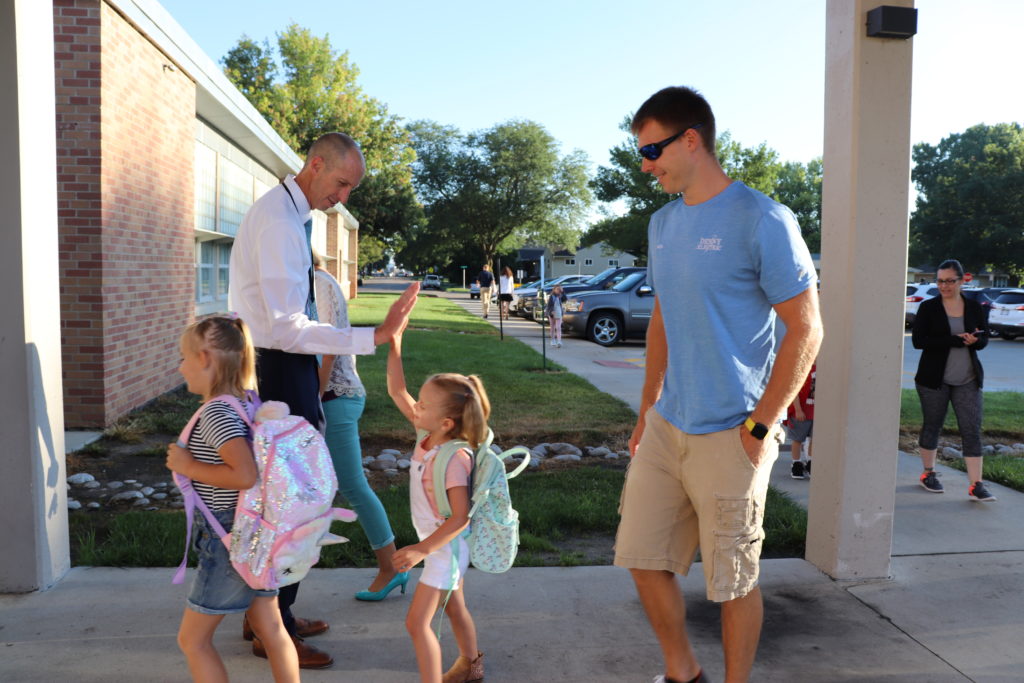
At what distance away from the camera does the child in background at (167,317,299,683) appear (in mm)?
2547

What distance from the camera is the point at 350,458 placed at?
152 inches

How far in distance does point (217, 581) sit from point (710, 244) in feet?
6.19

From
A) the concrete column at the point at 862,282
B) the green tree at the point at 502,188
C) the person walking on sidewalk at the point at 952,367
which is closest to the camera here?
the concrete column at the point at 862,282

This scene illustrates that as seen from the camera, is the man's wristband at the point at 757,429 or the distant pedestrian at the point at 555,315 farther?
the distant pedestrian at the point at 555,315

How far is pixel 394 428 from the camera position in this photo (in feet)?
27.6

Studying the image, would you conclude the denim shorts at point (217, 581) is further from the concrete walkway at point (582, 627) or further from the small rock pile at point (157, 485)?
the small rock pile at point (157, 485)

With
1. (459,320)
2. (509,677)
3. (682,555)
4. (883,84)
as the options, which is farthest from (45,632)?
(459,320)

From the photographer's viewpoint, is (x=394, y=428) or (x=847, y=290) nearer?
(x=847, y=290)

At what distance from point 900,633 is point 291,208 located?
3.19 metres

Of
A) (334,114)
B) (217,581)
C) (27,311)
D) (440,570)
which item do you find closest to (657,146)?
(440,570)

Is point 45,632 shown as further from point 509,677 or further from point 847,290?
point 847,290

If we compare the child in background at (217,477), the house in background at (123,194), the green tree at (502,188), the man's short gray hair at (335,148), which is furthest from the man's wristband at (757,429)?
→ the green tree at (502,188)

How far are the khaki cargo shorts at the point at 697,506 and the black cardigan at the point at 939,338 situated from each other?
13.7 feet

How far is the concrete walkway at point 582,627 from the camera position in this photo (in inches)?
131
